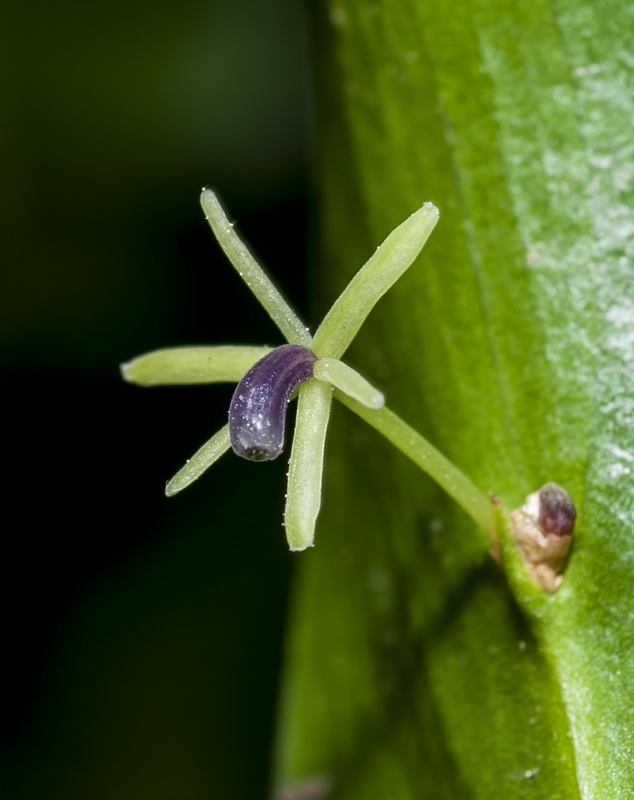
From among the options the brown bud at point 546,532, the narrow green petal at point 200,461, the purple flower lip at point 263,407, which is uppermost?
the purple flower lip at point 263,407

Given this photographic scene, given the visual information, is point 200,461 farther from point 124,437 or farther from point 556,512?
point 124,437

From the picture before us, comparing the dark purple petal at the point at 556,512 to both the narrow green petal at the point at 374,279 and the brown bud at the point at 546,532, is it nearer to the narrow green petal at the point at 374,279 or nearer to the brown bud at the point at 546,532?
the brown bud at the point at 546,532

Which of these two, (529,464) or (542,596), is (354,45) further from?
(542,596)

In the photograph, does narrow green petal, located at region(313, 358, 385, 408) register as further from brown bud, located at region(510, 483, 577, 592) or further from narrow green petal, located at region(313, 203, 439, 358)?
brown bud, located at region(510, 483, 577, 592)

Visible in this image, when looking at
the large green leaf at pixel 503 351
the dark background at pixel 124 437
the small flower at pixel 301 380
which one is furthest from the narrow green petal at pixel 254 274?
the dark background at pixel 124 437

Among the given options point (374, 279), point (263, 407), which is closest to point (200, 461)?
point (263, 407)

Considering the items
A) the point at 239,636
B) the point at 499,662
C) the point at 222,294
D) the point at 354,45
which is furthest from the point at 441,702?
the point at 222,294
